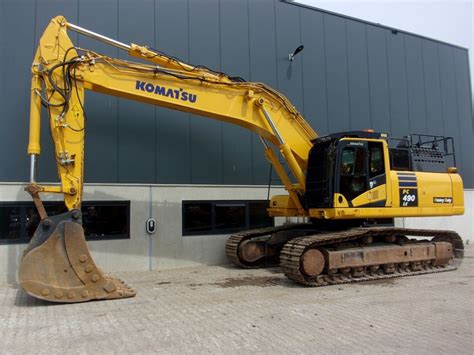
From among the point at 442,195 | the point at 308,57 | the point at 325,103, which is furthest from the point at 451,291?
the point at 308,57

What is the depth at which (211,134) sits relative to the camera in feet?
39.1

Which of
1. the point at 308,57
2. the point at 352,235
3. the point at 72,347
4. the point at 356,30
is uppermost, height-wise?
the point at 356,30

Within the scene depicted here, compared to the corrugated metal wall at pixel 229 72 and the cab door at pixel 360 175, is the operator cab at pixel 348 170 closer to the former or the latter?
the cab door at pixel 360 175

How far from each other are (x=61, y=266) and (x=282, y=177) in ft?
18.6

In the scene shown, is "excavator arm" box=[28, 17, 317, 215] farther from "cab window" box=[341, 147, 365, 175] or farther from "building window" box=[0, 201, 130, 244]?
"building window" box=[0, 201, 130, 244]

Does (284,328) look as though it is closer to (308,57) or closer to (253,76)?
(253,76)

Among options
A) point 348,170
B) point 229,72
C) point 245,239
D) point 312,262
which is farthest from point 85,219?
point 348,170

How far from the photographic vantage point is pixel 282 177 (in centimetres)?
1066

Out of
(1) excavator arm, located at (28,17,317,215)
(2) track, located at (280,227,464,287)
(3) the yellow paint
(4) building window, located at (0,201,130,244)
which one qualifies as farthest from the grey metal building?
(2) track, located at (280,227,464,287)

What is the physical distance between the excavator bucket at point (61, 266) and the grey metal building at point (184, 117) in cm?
300

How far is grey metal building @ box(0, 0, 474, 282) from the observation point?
9.88 m

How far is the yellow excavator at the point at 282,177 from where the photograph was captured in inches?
282

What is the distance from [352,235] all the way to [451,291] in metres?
2.16

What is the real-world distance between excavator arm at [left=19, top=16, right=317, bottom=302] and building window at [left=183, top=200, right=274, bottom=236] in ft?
7.39
